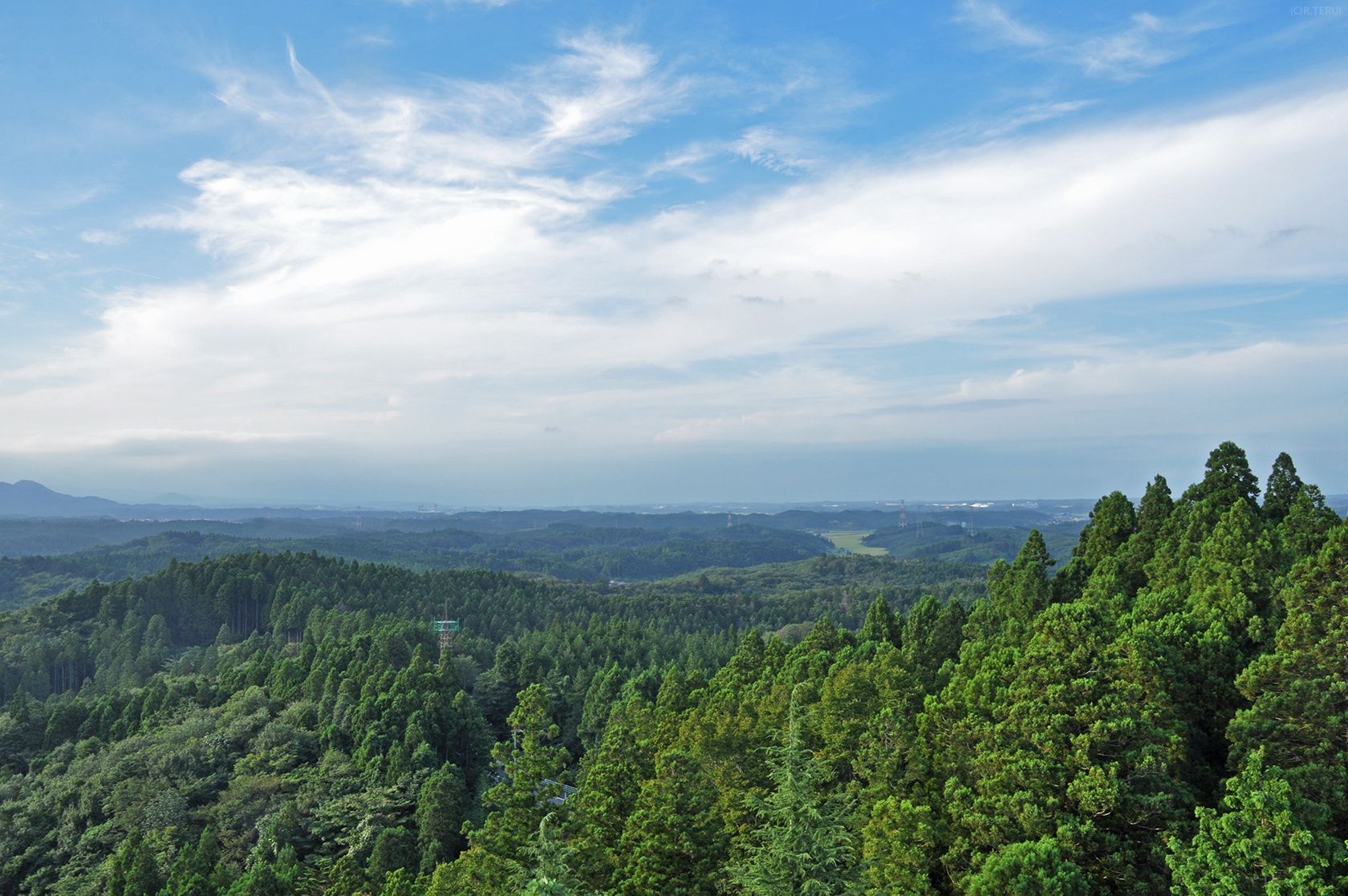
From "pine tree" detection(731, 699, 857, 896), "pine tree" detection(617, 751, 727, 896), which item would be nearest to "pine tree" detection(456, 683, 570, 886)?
"pine tree" detection(617, 751, 727, 896)

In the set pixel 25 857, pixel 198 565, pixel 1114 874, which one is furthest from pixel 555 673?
pixel 198 565

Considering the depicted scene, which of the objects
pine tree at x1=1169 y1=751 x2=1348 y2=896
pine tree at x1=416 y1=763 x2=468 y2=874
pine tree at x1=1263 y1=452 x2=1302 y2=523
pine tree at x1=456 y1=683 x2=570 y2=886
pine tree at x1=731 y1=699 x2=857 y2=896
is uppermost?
pine tree at x1=1263 y1=452 x2=1302 y2=523

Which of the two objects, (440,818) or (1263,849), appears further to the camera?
(440,818)

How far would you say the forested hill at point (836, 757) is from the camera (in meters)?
22.1

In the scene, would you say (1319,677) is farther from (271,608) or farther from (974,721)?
(271,608)

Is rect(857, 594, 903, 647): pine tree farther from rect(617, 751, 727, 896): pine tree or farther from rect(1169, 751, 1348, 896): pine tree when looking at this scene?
rect(1169, 751, 1348, 896): pine tree

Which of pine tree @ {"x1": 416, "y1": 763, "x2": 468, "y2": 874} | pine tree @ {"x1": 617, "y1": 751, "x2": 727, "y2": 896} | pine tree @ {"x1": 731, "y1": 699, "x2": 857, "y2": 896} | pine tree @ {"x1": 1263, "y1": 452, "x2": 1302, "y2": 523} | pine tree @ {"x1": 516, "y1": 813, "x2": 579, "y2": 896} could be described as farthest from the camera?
pine tree @ {"x1": 416, "y1": 763, "x2": 468, "y2": 874}

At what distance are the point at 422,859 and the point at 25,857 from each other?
30.2 m

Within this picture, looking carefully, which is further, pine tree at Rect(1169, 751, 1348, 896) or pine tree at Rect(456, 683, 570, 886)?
pine tree at Rect(456, 683, 570, 886)

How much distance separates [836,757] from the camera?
32.1m

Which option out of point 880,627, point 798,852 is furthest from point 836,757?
point 880,627

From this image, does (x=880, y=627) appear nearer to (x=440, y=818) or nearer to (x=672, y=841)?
(x=672, y=841)

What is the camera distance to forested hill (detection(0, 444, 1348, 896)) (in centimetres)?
2212

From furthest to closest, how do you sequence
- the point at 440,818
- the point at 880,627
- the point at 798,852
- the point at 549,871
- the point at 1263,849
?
the point at 880,627 → the point at 440,818 → the point at 798,852 → the point at 549,871 → the point at 1263,849
